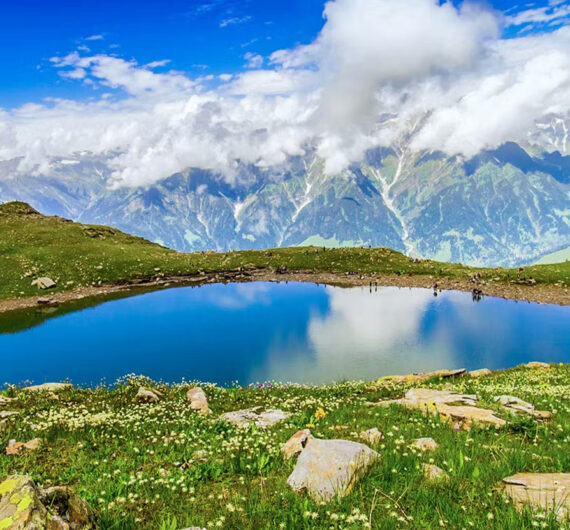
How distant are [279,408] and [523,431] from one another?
8.49m

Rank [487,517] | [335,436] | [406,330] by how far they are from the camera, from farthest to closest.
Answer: [406,330]
[335,436]
[487,517]

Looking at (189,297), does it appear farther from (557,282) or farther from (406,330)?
(557,282)

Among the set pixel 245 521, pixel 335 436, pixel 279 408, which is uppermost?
pixel 245 521

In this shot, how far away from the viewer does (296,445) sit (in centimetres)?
961

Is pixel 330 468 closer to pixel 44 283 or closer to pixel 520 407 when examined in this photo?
pixel 520 407

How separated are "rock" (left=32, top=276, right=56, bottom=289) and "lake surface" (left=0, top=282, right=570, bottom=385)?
1046 cm

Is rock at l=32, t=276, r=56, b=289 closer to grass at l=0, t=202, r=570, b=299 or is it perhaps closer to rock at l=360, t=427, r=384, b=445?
grass at l=0, t=202, r=570, b=299

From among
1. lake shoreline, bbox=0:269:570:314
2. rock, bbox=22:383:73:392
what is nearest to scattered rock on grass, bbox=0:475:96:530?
rock, bbox=22:383:73:392

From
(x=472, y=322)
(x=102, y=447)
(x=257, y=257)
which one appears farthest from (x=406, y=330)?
(x=257, y=257)

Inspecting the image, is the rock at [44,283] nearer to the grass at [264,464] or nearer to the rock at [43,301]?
the rock at [43,301]

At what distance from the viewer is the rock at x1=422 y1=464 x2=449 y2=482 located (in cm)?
768

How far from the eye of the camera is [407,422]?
12.4 metres

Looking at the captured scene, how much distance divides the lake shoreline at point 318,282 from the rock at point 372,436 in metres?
57.5

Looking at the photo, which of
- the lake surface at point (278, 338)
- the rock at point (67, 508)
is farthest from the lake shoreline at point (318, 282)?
the rock at point (67, 508)
